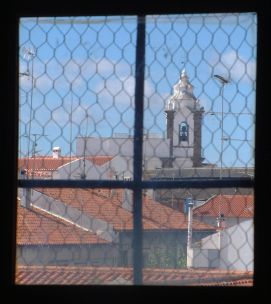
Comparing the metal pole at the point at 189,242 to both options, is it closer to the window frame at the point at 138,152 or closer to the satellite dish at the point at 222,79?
the window frame at the point at 138,152

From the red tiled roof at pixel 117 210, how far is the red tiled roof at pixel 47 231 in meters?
0.04

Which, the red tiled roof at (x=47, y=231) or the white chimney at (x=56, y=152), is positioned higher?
the white chimney at (x=56, y=152)

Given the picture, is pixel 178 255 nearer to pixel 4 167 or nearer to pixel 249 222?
pixel 249 222

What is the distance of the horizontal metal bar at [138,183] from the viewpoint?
1308 millimetres

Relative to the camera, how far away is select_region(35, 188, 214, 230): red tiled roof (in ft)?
4.28

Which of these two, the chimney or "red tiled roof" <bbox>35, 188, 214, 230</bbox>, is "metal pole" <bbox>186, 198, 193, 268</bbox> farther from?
the chimney

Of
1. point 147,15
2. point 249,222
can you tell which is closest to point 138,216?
point 249,222

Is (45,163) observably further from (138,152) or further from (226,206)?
(226,206)

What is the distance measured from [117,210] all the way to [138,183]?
7 centimetres

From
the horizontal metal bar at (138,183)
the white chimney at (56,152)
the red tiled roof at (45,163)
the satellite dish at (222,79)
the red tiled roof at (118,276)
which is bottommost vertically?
the red tiled roof at (118,276)

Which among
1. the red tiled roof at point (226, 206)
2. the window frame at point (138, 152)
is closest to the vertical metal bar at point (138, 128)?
the window frame at point (138, 152)

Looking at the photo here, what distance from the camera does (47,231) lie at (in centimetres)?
133

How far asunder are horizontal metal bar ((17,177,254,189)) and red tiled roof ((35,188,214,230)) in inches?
0.4
